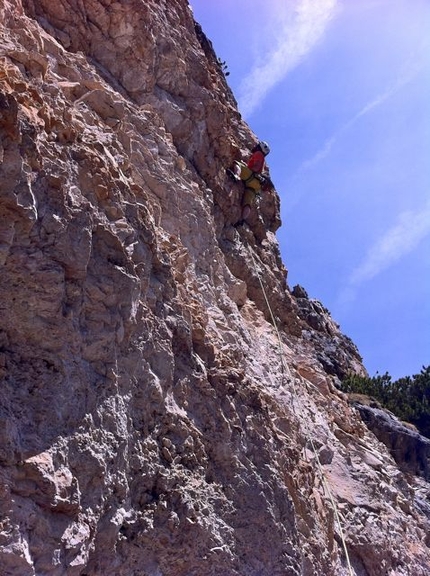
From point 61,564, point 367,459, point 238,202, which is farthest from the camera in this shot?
point 238,202

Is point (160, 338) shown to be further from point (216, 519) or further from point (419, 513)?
point (419, 513)

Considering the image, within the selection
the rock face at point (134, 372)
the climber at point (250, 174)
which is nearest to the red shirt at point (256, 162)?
the climber at point (250, 174)

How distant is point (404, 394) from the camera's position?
70.3 feet

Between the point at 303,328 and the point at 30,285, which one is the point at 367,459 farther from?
the point at 30,285

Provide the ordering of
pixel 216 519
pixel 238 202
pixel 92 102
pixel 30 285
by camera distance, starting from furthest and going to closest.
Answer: pixel 238 202
pixel 92 102
pixel 216 519
pixel 30 285

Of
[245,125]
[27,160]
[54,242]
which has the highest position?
[245,125]

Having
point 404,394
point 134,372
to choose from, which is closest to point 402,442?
point 404,394

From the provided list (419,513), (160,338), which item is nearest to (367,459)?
(419,513)

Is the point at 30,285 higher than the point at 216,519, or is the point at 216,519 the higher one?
the point at 30,285

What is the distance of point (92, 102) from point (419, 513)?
983 cm

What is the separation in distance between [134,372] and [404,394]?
1613 centimetres

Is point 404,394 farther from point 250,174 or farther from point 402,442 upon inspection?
point 250,174

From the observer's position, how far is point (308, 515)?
347 inches

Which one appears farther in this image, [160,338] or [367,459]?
[367,459]
